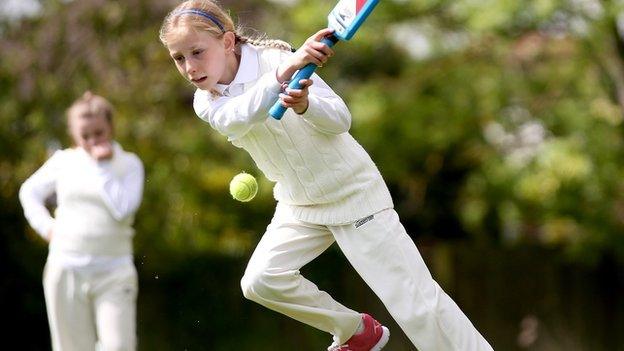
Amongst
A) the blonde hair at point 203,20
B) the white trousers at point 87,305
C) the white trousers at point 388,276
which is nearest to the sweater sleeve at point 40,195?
the white trousers at point 87,305

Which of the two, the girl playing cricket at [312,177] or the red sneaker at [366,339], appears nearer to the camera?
the girl playing cricket at [312,177]

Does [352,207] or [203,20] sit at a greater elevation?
[203,20]

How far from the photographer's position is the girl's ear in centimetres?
455

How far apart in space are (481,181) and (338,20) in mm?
8828

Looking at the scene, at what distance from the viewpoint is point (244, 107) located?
14.0ft

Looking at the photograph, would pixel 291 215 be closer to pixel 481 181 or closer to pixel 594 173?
pixel 594 173

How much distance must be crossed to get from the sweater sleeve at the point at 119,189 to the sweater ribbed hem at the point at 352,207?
6.46ft

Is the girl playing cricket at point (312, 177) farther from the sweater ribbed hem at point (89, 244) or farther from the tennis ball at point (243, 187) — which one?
the sweater ribbed hem at point (89, 244)

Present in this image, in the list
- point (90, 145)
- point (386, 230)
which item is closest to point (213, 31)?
point (386, 230)

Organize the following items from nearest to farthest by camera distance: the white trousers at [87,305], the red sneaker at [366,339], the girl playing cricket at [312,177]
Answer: the girl playing cricket at [312,177] < the red sneaker at [366,339] < the white trousers at [87,305]

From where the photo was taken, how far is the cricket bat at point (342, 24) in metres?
3.96

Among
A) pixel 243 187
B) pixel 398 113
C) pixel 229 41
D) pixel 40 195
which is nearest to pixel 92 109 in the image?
pixel 40 195

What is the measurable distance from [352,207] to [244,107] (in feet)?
2.01

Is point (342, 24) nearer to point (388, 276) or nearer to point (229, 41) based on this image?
point (229, 41)
